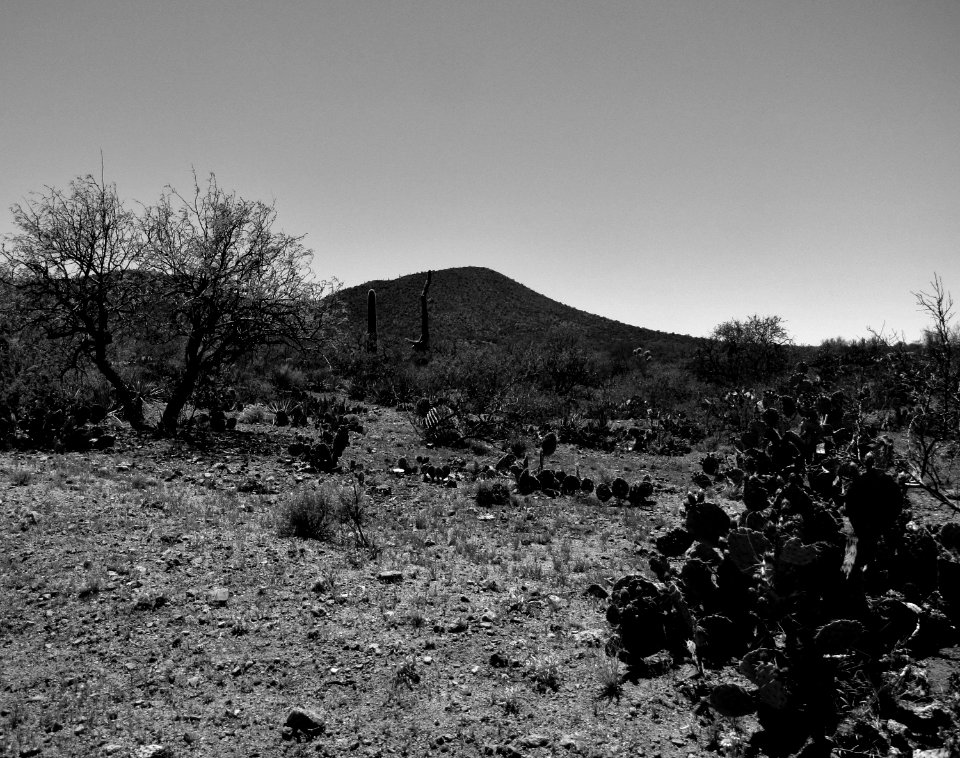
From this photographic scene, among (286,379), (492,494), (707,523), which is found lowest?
(492,494)

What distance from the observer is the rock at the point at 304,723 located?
146 inches

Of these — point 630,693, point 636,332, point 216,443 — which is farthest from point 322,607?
point 636,332

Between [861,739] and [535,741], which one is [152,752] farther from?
[861,739]

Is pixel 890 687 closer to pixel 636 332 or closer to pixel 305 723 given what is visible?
pixel 305 723

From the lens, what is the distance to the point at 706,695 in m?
3.95

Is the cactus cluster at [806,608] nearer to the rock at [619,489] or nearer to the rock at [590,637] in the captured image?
the rock at [590,637]

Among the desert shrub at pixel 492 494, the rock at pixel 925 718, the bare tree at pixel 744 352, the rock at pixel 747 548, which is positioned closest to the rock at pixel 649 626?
the rock at pixel 747 548

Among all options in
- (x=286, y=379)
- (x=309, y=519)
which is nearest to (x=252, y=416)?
(x=286, y=379)

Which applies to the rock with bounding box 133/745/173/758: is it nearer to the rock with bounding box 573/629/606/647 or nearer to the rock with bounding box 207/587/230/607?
the rock with bounding box 207/587/230/607

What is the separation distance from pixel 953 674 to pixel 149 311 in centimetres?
1433

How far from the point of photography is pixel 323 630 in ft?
16.1

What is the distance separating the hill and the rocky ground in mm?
30860

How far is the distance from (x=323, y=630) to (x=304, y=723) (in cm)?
119

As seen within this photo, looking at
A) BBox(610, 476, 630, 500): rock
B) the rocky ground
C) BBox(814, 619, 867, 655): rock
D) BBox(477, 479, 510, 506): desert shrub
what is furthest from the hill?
BBox(814, 619, 867, 655): rock
